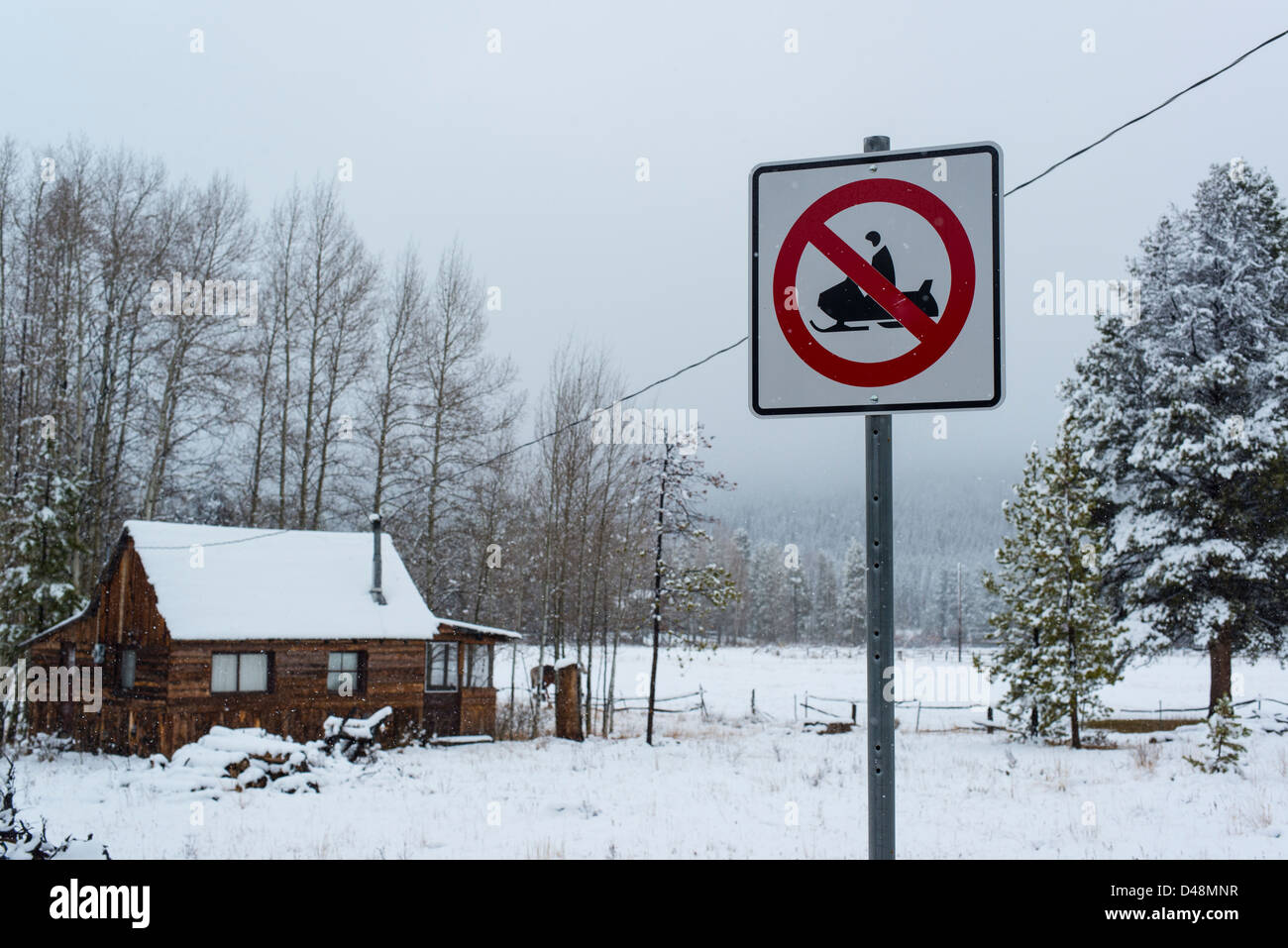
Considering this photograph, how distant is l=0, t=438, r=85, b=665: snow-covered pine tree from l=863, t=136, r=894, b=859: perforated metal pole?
30.0m

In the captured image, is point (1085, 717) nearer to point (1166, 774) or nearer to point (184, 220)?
point (1166, 774)

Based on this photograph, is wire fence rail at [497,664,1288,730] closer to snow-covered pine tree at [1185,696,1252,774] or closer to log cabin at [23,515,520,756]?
log cabin at [23,515,520,756]

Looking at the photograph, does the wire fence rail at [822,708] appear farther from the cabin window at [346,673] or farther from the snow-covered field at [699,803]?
the snow-covered field at [699,803]

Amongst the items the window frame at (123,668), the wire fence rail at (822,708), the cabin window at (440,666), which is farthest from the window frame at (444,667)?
the window frame at (123,668)

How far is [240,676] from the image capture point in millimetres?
24062

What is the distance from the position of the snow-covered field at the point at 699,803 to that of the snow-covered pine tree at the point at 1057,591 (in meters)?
1.45

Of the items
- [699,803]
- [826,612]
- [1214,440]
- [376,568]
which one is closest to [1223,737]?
[699,803]

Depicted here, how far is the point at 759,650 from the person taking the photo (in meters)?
96.2

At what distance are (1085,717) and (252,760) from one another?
19981mm

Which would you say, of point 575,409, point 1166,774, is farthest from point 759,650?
point 1166,774

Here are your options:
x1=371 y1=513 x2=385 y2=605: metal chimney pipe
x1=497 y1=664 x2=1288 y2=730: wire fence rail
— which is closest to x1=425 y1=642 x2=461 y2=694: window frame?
x1=371 y1=513 x2=385 y2=605: metal chimney pipe

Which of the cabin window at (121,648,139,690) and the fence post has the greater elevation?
the cabin window at (121,648,139,690)

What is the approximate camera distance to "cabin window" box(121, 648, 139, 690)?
2461 cm
